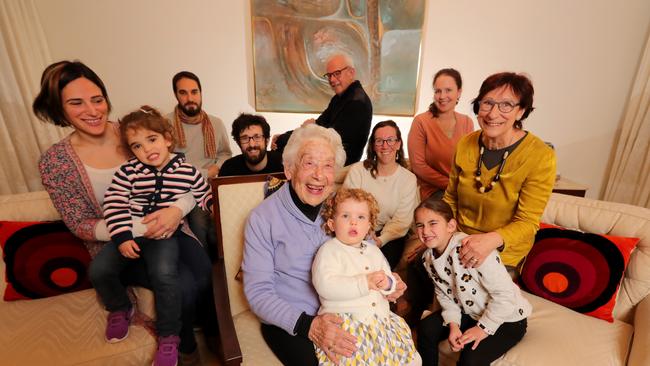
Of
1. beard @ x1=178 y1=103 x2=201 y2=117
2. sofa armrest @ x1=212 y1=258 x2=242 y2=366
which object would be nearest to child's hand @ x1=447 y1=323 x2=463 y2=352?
sofa armrest @ x1=212 y1=258 x2=242 y2=366

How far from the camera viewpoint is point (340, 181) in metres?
2.22

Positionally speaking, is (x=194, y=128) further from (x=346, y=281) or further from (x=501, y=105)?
(x=501, y=105)

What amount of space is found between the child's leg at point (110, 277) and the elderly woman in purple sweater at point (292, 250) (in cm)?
70

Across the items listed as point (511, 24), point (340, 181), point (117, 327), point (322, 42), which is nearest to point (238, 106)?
point (322, 42)

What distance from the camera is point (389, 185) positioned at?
6.54ft

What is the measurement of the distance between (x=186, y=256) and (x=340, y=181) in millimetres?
1124

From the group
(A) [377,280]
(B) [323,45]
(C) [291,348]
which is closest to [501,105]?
(A) [377,280]

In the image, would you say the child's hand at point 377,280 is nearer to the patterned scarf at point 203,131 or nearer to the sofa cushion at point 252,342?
the sofa cushion at point 252,342

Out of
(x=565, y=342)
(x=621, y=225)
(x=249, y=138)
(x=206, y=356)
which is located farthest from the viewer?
(x=249, y=138)

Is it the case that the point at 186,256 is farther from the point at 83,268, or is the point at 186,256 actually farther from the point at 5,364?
the point at 5,364

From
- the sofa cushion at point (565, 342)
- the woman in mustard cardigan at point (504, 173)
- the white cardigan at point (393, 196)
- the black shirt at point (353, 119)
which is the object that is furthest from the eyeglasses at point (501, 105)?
the sofa cushion at point (565, 342)

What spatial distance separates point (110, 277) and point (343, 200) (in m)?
1.18

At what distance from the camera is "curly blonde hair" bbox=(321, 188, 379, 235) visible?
4.24 feet

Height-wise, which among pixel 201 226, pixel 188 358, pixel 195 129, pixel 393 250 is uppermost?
pixel 195 129
